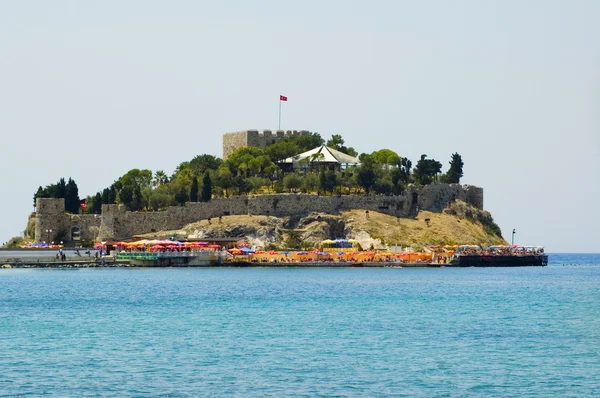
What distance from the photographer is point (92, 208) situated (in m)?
95.8

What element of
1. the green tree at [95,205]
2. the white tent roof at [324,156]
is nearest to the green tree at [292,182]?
the white tent roof at [324,156]

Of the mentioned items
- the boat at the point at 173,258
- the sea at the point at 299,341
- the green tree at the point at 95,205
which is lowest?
the sea at the point at 299,341

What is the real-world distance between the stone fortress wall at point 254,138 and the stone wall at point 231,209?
50.1 ft

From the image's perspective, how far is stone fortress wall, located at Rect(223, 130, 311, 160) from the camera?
104 meters

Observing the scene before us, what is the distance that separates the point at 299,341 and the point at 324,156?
211 feet

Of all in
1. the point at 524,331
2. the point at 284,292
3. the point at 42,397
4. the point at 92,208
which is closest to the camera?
the point at 42,397

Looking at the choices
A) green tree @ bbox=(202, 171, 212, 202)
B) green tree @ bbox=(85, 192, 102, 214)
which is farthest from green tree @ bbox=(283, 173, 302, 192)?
green tree @ bbox=(85, 192, 102, 214)

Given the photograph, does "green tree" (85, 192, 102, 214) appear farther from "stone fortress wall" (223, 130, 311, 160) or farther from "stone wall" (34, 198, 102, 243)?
"stone fortress wall" (223, 130, 311, 160)

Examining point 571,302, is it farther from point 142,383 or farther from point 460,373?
point 142,383

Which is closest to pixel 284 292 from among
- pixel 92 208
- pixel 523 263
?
pixel 523 263

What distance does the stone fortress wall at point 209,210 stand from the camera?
89.1 m

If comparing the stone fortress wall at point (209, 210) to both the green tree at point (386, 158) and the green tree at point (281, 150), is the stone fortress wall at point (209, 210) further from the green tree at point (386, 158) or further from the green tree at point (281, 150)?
the green tree at point (281, 150)

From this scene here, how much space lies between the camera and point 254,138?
103938 mm

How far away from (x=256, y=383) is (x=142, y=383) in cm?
254
